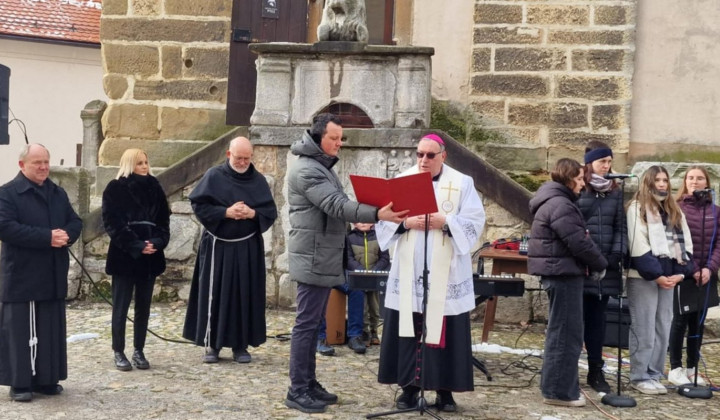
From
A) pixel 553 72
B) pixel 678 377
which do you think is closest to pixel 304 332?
pixel 678 377

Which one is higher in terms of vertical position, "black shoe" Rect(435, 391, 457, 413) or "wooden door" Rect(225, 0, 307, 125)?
"wooden door" Rect(225, 0, 307, 125)

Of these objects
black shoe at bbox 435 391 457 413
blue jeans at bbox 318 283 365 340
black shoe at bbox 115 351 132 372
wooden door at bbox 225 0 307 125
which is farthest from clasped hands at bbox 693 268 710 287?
wooden door at bbox 225 0 307 125

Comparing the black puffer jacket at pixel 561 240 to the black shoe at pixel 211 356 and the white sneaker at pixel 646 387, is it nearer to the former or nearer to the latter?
the white sneaker at pixel 646 387

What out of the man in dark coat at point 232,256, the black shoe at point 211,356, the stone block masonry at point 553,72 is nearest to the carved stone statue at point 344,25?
the man in dark coat at point 232,256

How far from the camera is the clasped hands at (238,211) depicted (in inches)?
295

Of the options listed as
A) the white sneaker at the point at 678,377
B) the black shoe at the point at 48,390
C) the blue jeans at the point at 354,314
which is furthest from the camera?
the blue jeans at the point at 354,314

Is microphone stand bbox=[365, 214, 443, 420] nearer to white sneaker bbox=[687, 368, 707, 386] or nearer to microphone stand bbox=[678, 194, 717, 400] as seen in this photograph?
microphone stand bbox=[678, 194, 717, 400]

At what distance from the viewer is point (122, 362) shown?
7211 mm

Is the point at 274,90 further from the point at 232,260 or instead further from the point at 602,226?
the point at 602,226

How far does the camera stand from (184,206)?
9984mm

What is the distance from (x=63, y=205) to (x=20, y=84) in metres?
19.7

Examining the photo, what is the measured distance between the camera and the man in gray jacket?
6.18m

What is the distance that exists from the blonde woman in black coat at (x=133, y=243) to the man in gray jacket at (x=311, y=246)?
1.50 metres

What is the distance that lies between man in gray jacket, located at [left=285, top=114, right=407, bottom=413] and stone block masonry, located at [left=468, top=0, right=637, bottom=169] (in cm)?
542
